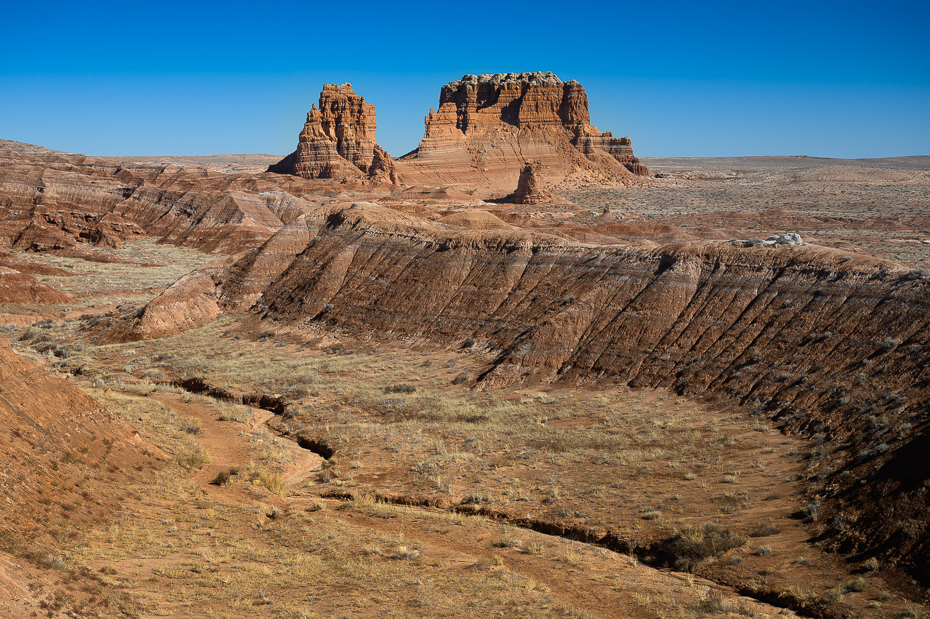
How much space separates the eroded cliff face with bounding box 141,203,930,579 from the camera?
19.0 metres

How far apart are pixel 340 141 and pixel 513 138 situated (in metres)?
37.4

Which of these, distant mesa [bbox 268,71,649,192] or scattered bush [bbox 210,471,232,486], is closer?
scattered bush [bbox 210,471,232,486]

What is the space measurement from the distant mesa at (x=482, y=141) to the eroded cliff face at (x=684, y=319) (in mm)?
98548

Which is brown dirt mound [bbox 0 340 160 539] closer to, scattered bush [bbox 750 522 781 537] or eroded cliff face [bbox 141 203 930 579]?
scattered bush [bbox 750 522 781 537]

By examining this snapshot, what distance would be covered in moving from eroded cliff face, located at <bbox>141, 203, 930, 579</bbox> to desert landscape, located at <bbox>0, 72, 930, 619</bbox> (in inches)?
4.5

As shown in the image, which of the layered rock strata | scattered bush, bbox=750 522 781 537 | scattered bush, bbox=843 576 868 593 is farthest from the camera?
the layered rock strata

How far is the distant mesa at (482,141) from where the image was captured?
148 metres

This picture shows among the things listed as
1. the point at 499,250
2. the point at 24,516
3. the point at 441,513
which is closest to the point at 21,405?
the point at 24,516

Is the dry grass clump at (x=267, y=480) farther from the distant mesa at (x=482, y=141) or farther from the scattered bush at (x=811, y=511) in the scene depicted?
the distant mesa at (x=482, y=141)

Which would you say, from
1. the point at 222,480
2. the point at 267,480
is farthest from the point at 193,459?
the point at 267,480

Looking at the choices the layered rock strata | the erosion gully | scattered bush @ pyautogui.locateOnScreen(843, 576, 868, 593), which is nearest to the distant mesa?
the layered rock strata

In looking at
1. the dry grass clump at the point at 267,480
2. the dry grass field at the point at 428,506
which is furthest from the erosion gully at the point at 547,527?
the dry grass clump at the point at 267,480

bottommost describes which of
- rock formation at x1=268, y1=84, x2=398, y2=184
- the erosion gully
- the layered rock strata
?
the erosion gully

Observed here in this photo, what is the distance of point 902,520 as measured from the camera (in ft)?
51.4
